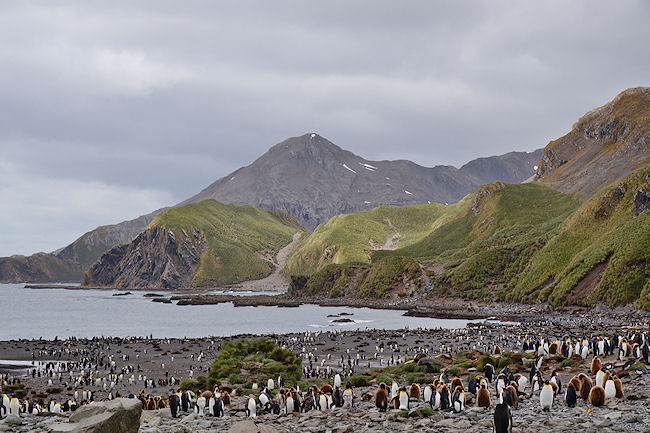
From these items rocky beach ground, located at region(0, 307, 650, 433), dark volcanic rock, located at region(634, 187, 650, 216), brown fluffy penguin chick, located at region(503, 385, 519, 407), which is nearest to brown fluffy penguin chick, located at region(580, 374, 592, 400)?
rocky beach ground, located at region(0, 307, 650, 433)

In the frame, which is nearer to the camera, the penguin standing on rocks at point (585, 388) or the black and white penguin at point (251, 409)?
the penguin standing on rocks at point (585, 388)

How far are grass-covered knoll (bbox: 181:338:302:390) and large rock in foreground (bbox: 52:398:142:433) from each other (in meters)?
14.8

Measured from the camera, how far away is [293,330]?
8300 centimetres

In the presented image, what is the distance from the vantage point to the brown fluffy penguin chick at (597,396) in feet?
52.4

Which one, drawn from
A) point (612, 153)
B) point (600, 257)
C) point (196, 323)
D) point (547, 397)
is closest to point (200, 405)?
point (547, 397)

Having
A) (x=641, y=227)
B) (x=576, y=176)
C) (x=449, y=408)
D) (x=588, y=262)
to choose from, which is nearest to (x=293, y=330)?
(x=588, y=262)

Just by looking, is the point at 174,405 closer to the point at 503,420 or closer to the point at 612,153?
the point at 503,420

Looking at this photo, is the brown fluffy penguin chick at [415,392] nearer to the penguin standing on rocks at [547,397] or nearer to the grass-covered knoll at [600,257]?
the penguin standing on rocks at [547,397]

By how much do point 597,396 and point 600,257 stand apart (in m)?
82.6

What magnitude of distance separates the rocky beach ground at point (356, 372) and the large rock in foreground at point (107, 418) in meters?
2.33

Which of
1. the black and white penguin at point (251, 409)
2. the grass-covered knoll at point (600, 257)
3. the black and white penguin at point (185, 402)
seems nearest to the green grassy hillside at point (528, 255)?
the grass-covered knoll at point (600, 257)

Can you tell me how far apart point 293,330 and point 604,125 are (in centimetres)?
16601

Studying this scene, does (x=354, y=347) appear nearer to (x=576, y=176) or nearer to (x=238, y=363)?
(x=238, y=363)

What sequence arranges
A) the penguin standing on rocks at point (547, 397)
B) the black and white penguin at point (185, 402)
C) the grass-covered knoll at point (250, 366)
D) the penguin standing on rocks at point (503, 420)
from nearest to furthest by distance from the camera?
the penguin standing on rocks at point (503, 420) < the penguin standing on rocks at point (547, 397) < the black and white penguin at point (185, 402) < the grass-covered knoll at point (250, 366)
